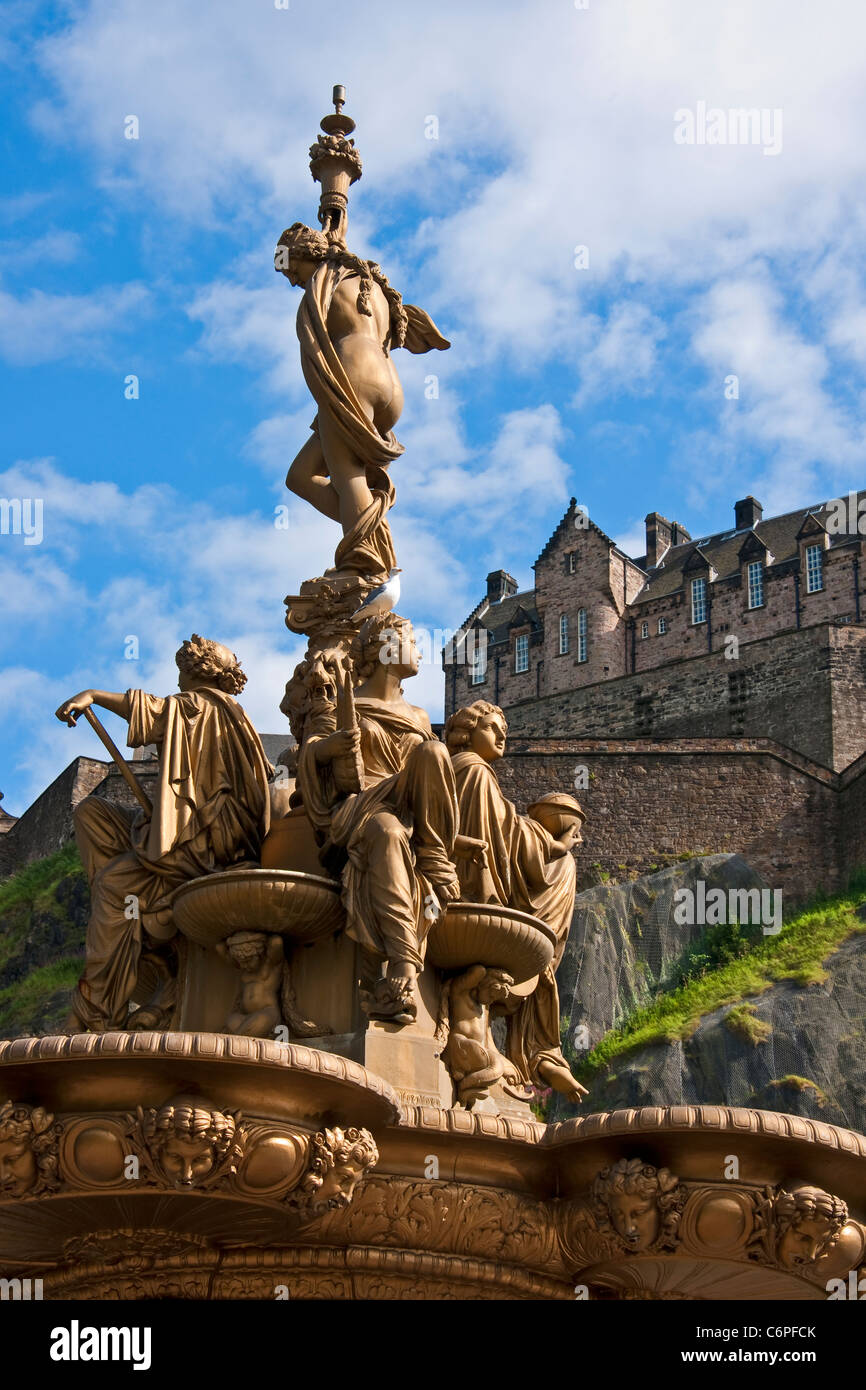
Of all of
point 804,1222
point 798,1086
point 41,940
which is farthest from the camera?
point 41,940

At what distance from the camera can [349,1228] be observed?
26.6ft

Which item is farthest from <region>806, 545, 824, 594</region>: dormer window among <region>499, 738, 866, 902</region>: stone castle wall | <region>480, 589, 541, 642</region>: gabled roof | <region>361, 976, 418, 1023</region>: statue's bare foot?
<region>361, 976, 418, 1023</region>: statue's bare foot

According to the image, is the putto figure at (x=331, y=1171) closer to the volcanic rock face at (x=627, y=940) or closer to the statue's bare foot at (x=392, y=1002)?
the statue's bare foot at (x=392, y=1002)

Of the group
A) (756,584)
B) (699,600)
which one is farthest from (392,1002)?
(699,600)

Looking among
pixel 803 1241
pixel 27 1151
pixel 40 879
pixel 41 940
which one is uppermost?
pixel 40 879

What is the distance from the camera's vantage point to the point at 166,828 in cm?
965

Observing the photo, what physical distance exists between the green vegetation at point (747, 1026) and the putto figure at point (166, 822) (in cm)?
2897

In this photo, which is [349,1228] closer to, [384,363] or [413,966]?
[413,966]

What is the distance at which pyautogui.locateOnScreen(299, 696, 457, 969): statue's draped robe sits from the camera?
8.86m

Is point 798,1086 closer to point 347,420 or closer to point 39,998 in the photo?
point 39,998

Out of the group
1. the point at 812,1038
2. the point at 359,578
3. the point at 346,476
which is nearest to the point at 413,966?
the point at 359,578

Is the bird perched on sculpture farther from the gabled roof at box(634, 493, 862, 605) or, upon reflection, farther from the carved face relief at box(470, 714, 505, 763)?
the gabled roof at box(634, 493, 862, 605)

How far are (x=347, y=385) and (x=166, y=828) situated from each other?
126 inches

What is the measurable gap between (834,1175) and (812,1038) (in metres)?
30.4
